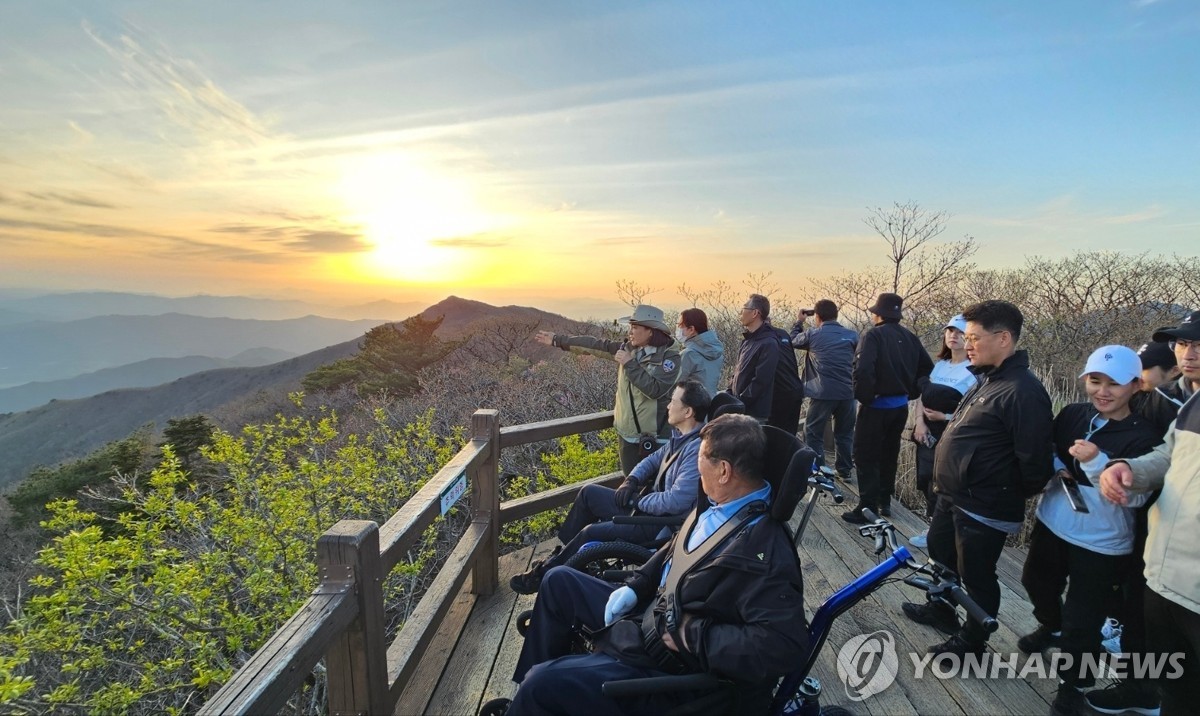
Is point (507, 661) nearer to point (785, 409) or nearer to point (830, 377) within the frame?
point (785, 409)

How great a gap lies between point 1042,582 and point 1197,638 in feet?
2.87

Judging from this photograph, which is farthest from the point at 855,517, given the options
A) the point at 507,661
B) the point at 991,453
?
the point at 507,661

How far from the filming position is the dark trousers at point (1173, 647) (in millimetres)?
2021

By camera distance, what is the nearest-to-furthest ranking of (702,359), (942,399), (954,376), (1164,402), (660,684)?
(660,684) → (1164,402) → (942,399) → (954,376) → (702,359)

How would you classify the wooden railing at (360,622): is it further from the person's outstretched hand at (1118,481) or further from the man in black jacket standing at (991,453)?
the person's outstretched hand at (1118,481)

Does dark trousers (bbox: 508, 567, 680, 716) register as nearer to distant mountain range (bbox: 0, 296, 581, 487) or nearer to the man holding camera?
the man holding camera

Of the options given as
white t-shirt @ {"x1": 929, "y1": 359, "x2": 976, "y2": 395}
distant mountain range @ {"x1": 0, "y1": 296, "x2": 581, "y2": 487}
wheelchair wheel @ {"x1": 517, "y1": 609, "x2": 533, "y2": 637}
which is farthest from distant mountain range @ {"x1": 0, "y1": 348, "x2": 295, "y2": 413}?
white t-shirt @ {"x1": 929, "y1": 359, "x2": 976, "y2": 395}

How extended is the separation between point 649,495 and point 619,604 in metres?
0.87

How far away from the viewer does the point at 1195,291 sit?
1066 cm

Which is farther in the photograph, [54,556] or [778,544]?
[54,556]

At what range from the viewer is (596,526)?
3.01 meters

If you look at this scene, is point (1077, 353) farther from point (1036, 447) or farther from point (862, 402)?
point (1036, 447)

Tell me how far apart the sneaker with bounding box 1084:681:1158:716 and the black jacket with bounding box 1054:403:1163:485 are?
2.73ft

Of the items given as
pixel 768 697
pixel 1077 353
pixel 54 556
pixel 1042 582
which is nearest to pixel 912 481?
pixel 1042 582
